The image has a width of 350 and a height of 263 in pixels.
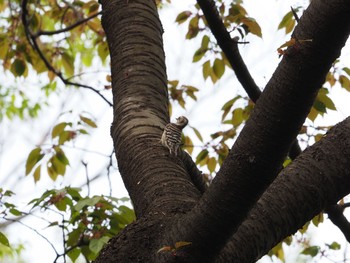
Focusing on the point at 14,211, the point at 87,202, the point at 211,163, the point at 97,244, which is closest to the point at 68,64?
the point at 211,163

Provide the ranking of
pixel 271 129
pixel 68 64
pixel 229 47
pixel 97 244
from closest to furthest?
pixel 271 129
pixel 97 244
pixel 229 47
pixel 68 64

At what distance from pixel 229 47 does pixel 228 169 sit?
1.33m

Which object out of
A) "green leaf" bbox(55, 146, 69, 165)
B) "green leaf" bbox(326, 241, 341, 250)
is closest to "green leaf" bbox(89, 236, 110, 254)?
"green leaf" bbox(55, 146, 69, 165)

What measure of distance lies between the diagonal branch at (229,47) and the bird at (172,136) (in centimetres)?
65

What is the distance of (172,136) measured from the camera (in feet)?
6.06

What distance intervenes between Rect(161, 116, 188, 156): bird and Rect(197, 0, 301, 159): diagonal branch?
25.7 inches

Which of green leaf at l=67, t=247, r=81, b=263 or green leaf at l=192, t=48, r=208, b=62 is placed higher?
green leaf at l=192, t=48, r=208, b=62

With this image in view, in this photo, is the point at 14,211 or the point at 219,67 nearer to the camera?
the point at 14,211

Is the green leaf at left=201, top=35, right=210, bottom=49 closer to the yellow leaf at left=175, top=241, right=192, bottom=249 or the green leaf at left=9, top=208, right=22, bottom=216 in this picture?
the green leaf at left=9, top=208, right=22, bottom=216

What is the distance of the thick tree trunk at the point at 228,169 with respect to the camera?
118 centimetres

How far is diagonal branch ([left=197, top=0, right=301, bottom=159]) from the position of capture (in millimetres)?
2422

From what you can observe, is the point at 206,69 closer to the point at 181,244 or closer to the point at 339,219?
the point at 339,219

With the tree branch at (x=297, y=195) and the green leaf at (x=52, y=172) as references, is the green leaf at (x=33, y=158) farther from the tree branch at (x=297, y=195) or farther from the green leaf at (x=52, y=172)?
the tree branch at (x=297, y=195)

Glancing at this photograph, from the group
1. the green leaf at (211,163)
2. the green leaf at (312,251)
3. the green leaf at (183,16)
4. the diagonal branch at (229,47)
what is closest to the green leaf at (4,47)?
the green leaf at (183,16)
